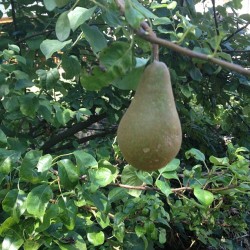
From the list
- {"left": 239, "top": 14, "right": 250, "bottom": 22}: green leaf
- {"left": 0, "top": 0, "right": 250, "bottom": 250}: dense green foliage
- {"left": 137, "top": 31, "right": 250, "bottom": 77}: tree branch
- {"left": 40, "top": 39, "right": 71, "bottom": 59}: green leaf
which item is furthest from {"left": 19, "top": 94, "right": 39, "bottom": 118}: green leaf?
{"left": 239, "top": 14, "right": 250, "bottom": 22}: green leaf

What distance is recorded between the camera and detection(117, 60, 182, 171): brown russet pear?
59 centimetres

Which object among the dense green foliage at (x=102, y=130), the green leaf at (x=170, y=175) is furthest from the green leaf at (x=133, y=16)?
the green leaf at (x=170, y=175)

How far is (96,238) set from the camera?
4.00 feet

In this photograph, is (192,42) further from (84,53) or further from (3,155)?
(3,155)

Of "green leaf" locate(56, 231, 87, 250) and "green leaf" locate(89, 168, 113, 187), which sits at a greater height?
"green leaf" locate(89, 168, 113, 187)

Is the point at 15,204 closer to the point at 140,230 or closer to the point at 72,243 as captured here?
the point at 72,243

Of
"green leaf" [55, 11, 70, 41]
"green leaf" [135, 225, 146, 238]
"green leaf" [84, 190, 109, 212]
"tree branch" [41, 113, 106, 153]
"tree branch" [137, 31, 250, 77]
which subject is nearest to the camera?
"tree branch" [137, 31, 250, 77]

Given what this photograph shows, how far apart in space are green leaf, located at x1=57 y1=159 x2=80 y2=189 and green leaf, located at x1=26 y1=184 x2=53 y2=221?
53 mm

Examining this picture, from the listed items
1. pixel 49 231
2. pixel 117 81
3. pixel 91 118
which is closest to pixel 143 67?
pixel 117 81

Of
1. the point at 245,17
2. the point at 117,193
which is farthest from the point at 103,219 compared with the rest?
the point at 245,17

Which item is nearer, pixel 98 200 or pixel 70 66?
pixel 98 200

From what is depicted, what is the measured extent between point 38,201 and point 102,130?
1.29 meters

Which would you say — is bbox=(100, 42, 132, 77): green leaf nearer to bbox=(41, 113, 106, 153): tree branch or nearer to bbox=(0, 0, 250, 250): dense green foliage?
bbox=(0, 0, 250, 250): dense green foliage

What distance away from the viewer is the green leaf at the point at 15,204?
1.00 meters
